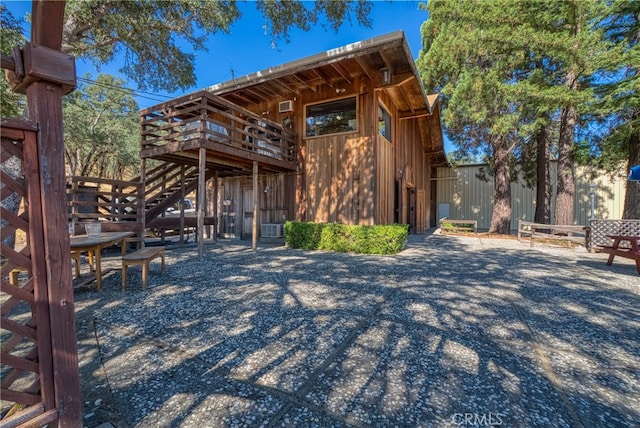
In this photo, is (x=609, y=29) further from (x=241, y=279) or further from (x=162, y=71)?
(x=162, y=71)

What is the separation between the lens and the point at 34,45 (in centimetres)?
134

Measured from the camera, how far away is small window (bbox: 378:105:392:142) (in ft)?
27.4

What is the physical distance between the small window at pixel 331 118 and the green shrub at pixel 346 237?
3012 millimetres

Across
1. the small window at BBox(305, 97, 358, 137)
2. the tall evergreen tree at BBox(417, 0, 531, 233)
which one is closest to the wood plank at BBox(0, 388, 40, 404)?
the small window at BBox(305, 97, 358, 137)

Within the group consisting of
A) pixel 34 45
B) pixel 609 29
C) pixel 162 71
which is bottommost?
pixel 34 45

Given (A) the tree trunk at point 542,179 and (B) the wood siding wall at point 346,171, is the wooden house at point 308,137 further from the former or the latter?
(A) the tree trunk at point 542,179

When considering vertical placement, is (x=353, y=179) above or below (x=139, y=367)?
above

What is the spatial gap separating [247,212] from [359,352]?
861 centimetres

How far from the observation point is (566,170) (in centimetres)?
1055

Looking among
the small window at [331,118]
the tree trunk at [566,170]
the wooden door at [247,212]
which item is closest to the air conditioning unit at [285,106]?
the small window at [331,118]

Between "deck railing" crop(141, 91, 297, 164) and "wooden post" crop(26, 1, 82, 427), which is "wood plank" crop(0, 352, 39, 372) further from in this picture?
"deck railing" crop(141, 91, 297, 164)

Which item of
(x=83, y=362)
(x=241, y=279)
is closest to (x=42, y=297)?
(x=83, y=362)

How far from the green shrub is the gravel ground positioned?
258cm

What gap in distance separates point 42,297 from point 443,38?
12.7 meters
